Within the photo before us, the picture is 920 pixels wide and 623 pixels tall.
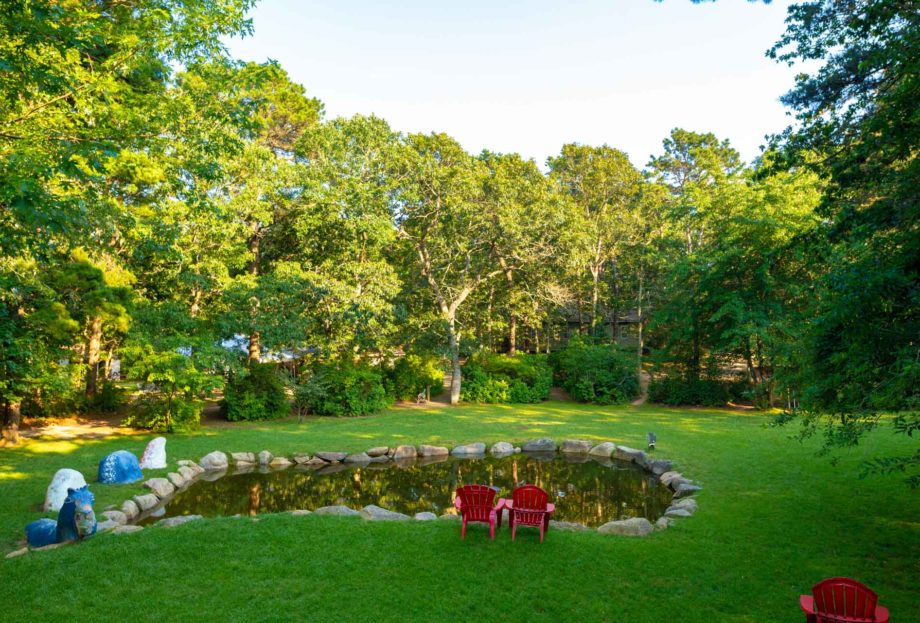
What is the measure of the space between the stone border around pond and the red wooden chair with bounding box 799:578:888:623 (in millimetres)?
3185

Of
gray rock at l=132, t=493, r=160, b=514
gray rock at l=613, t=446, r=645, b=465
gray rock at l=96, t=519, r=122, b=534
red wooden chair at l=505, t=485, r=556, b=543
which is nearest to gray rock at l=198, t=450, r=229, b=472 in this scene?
gray rock at l=132, t=493, r=160, b=514

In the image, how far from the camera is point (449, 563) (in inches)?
249

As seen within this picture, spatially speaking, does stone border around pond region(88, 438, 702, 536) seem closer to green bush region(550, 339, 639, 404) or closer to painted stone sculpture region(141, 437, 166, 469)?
painted stone sculpture region(141, 437, 166, 469)

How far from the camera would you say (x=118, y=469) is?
9.84m

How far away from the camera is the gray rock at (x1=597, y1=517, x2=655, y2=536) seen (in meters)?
7.49

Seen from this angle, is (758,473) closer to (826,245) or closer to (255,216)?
(826,245)

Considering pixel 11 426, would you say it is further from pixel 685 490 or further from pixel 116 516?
pixel 685 490

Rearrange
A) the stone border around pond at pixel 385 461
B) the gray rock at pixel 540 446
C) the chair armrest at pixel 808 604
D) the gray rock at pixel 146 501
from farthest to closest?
the gray rock at pixel 540 446 → the gray rock at pixel 146 501 → the stone border around pond at pixel 385 461 → the chair armrest at pixel 808 604

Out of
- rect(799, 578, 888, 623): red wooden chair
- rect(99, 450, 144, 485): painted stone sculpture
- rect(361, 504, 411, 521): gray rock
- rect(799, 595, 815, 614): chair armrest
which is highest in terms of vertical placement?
rect(799, 578, 888, 623): red wooden chair

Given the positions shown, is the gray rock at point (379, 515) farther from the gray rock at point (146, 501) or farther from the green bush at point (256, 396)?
the green bush at point (256, 396)

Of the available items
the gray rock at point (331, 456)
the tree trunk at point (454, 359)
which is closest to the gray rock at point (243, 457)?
the gray rock at point (331, 456)

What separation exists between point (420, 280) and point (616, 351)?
10.0 m

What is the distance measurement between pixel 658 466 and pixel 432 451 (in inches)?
228

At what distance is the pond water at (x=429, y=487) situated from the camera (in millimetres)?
9805
